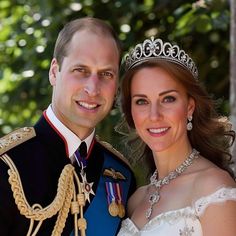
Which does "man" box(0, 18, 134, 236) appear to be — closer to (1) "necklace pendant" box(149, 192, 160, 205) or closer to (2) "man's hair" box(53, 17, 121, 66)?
(2) "man's hair" box(53, 17, 121, 66)

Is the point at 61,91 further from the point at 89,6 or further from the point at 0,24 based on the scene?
the point at 0,24

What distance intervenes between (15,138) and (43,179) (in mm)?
203

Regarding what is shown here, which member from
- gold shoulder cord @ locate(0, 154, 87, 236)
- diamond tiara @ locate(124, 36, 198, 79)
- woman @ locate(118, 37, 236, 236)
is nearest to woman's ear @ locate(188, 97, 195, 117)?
woman @ locate(118, 37, 236, 236)

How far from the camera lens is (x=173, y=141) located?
137 inches

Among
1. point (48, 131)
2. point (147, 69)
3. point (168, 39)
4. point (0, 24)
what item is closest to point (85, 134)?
point (48, 131)

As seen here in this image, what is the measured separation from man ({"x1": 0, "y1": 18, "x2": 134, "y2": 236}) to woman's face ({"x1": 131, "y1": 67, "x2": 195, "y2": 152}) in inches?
5.3

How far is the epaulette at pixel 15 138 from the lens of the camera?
3264 mm

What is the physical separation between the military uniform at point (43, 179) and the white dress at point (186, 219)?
23cm

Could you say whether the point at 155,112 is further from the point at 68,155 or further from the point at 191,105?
the point at 68,155

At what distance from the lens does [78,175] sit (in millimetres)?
3383

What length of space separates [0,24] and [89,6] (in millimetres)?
759

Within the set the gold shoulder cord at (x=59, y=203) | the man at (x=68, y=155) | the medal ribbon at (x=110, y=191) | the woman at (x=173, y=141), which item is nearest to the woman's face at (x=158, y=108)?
Result: the woman at (x=173, y=141)

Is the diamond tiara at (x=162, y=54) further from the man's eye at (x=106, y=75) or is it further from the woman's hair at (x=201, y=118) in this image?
the man's eye at (x=106, y=75)

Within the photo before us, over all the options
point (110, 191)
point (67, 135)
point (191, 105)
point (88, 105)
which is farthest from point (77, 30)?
point (110, 191)
